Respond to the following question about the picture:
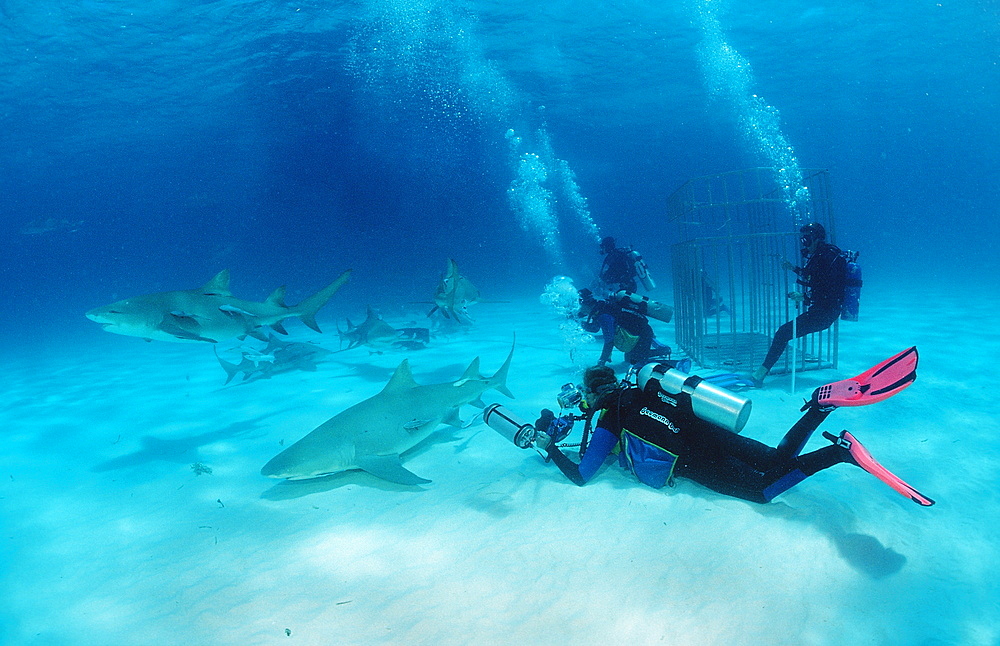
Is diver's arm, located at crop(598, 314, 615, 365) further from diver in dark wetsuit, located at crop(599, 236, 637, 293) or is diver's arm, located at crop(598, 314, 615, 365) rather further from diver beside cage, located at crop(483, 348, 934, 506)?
diver beside cage, located at crop(483, 348, 934, 506)

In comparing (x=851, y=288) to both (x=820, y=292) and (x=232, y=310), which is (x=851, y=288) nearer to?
(x=820, y=292)

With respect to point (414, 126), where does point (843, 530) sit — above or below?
below

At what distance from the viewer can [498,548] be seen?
341 cm

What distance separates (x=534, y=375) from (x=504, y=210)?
344ft

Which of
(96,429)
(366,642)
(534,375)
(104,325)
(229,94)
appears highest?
(229,94)

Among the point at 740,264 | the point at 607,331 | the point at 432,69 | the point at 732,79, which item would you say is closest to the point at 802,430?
the point at 607,331

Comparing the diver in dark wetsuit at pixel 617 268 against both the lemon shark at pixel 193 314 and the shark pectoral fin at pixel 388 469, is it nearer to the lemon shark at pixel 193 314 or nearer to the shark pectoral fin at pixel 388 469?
the lemon shark at pixel 193 314

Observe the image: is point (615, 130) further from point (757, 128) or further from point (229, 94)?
point (229, 94)

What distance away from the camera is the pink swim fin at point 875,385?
3480 mm

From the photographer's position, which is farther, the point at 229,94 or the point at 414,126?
the point at 414,126

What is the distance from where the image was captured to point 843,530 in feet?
11.2

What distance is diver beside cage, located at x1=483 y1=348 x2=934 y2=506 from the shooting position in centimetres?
347

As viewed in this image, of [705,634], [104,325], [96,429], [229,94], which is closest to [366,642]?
[705,634]

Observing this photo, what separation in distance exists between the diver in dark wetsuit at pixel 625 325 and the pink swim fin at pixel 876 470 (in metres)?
4.28
